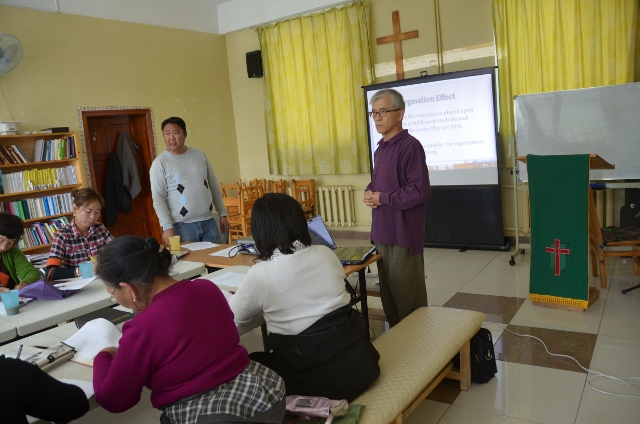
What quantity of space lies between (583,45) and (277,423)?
4681mm

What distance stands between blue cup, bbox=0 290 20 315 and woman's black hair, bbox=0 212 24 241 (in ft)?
1.47

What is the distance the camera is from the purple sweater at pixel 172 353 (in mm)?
1397

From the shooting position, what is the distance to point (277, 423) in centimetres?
156

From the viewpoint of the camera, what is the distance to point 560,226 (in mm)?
3490

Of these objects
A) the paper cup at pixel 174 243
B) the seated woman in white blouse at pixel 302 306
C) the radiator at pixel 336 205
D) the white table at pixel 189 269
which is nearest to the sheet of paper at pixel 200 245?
the paper cup at pixel 174 243

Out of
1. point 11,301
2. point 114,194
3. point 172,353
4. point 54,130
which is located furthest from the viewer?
point 114,194

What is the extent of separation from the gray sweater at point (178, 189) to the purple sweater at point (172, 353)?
234cm

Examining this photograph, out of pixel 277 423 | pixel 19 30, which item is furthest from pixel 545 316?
pixel 19 30

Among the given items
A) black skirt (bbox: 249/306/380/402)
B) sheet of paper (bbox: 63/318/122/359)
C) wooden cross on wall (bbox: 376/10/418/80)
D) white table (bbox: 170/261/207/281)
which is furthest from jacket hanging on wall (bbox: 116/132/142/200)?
black skirt (bbox: 249/306/380/402)

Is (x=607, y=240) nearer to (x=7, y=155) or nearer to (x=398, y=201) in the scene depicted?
(x=398, y=201)

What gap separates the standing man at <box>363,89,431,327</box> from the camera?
2857 mm

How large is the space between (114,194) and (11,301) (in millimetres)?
4009

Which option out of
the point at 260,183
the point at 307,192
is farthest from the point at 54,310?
the point at 260,183

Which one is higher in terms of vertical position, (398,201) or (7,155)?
(7,155)
